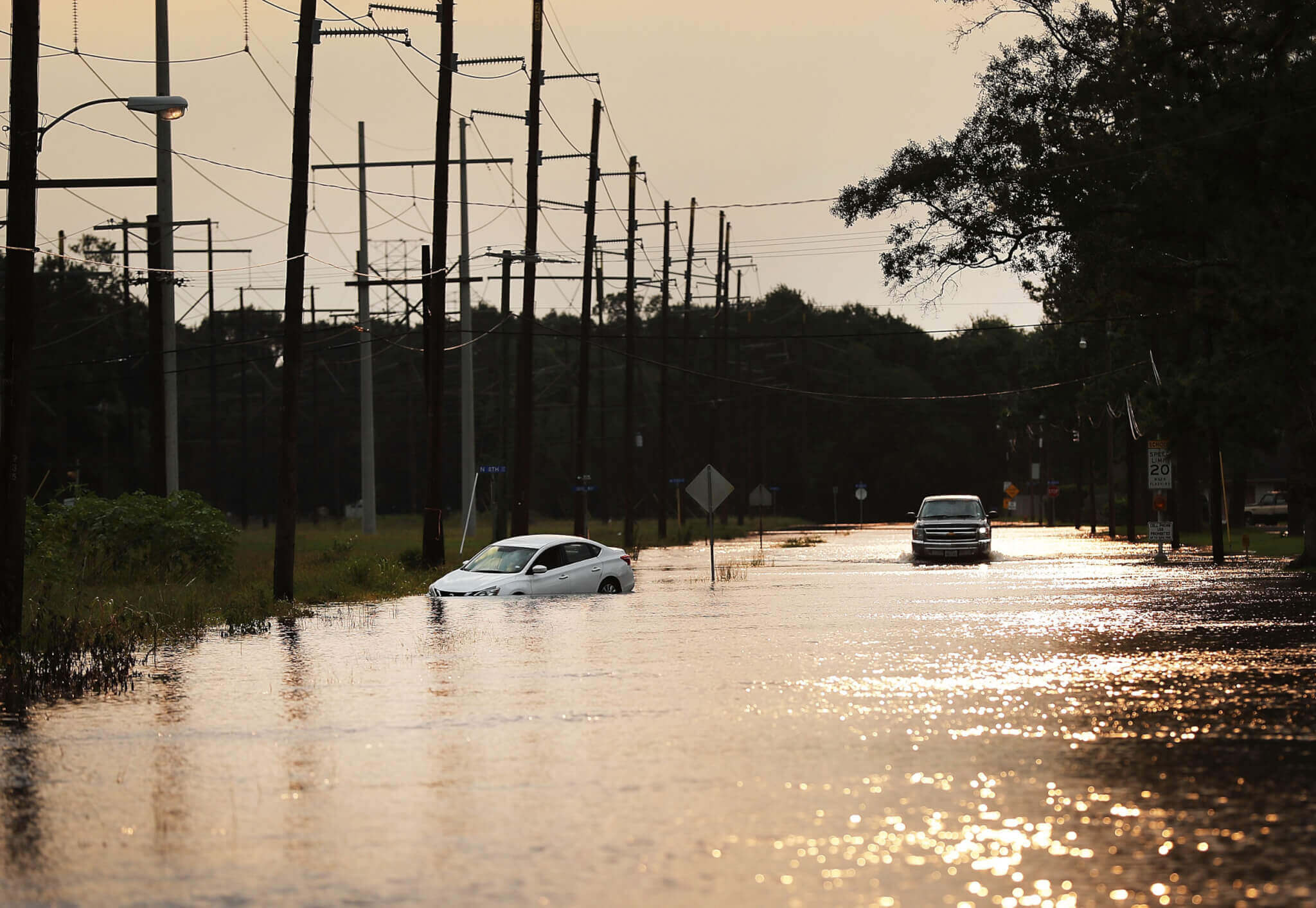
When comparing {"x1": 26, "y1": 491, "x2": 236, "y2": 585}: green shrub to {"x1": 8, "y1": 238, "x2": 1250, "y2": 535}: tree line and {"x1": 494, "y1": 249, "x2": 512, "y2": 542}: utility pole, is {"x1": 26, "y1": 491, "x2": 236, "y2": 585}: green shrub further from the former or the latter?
{"x1": 8, "y1": 238, "x2": 1250, "y2": 535}: tree line

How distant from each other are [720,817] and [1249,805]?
2813 mm

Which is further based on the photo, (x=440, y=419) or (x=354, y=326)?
(x=354, y=326)

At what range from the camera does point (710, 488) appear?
3938cm

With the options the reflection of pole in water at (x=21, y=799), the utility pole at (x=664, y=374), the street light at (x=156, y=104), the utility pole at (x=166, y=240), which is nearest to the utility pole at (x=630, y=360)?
the utility pole at (x=664, y=374)

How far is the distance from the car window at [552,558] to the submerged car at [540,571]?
0.4 inches

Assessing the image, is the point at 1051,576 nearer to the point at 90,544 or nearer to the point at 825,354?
the point at 90,544

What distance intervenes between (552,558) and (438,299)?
11322mm

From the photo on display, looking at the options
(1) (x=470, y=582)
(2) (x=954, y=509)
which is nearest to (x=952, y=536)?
(2) (x=954, y=509)

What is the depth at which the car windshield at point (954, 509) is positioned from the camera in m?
49.7

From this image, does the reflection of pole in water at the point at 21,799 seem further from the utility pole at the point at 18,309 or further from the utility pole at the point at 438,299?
the utility pole at the point at 438,299

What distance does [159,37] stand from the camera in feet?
123

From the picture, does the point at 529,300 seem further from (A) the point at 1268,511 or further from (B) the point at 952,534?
(A) the point at 1268,511

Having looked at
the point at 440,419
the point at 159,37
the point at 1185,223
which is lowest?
the point at 440,419

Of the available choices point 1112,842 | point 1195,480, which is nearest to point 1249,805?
point 1112,842
